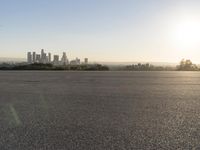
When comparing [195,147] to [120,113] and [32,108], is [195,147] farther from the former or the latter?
[32,108]

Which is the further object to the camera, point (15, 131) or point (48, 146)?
point (15, 131)

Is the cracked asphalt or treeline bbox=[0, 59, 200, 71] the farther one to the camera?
treeline bbox=[0, 59, 200, 71]

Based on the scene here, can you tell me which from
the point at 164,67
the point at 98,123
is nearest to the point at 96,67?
the point at 164,67

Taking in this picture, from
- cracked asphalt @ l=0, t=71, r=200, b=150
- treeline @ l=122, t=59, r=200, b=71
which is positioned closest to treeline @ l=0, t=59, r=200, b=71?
treeline @ l=122, t=59, r=200, b=71

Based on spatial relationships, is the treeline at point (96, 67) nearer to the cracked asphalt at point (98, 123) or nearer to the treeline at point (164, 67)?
the treeline at point (164, 67)

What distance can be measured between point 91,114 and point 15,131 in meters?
2.56

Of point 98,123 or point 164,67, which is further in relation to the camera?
point 164,67

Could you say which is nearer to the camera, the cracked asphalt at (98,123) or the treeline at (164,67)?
Answer: the cracked asphalt at (98,123)

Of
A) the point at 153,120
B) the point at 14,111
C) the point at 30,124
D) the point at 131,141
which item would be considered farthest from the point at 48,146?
the point at 14,111

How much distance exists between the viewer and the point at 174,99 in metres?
13.4

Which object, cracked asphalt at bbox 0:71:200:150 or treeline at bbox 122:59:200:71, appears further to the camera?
treeline at bbox 122:59:200:71

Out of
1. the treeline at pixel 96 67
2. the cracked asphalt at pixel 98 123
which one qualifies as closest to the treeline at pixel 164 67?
the treeline at pixel 96 67

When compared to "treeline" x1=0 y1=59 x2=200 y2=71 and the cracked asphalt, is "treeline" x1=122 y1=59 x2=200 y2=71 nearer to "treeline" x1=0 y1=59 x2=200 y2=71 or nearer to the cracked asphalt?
"treeline" x1=0 y1=59 x2=200 y2=71

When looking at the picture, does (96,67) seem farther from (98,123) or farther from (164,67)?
(98,123)
